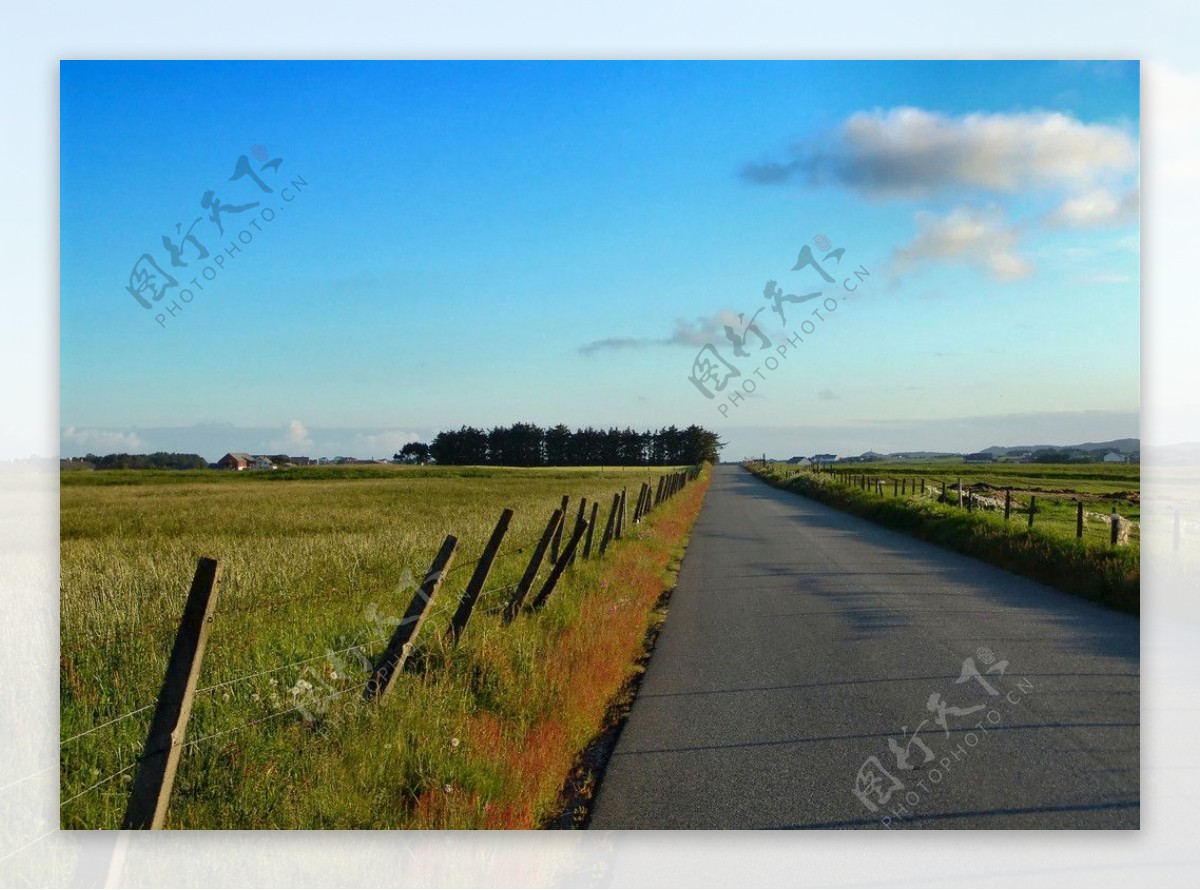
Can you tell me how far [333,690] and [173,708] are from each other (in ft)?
7.42

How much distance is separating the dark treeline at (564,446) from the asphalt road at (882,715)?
48.8m

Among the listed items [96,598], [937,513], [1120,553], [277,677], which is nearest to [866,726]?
[277,677]

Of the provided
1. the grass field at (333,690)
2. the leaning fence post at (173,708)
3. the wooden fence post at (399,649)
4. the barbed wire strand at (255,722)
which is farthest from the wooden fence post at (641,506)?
the leaning fence post at (173,708)

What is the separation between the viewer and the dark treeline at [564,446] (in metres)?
64.8

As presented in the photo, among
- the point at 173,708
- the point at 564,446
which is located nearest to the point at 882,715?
the point at 173,708

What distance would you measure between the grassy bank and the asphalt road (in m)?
0.53

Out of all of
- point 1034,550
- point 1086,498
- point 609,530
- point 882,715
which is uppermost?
point 609,530

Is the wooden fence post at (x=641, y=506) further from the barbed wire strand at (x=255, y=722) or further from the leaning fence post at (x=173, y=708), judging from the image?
the leaning fence post at (x=173, y=708)

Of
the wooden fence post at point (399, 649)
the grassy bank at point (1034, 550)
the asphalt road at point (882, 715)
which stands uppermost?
the wooden fence post at point (399, 649)

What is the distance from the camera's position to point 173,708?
424 centimetres

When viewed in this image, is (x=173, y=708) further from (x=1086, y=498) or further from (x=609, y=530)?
(x=1086, y=498)

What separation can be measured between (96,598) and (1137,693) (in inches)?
354

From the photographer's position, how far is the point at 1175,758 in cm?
620

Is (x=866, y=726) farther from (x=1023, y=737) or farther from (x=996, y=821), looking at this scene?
(x=996, y=821)
